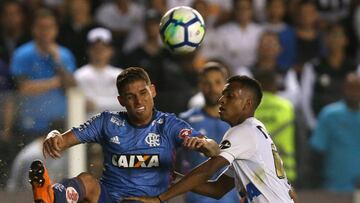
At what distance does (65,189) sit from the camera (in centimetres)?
984

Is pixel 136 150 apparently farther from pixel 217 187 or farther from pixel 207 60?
pixel 207 60

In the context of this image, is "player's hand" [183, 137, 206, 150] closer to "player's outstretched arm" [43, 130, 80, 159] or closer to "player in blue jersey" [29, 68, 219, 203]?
"player in blue jersey" [29, 68, 219, 203]

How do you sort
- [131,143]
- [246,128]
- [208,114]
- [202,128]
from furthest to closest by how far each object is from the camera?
[208,114], [202,128], [131,143], [246,128]

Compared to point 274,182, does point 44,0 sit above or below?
above

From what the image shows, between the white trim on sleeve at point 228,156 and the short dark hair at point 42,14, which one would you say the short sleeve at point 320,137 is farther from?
the white trim on sleeve at point 228,156

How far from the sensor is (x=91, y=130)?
10.2 m

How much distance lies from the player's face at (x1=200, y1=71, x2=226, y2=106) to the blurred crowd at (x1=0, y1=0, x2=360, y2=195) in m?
0.65

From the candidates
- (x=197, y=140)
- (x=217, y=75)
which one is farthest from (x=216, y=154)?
(x=217, y=75)

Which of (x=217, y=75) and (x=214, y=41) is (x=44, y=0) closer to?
(x=214, y=41)

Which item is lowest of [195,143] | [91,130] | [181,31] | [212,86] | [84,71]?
[195,143]

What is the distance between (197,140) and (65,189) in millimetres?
1159

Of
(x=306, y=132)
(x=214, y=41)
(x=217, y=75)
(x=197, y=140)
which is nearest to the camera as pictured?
(x=197, y=140)

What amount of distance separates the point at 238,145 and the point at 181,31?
68.6 inches

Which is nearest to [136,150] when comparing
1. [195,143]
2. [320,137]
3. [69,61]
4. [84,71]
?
[195,143]
